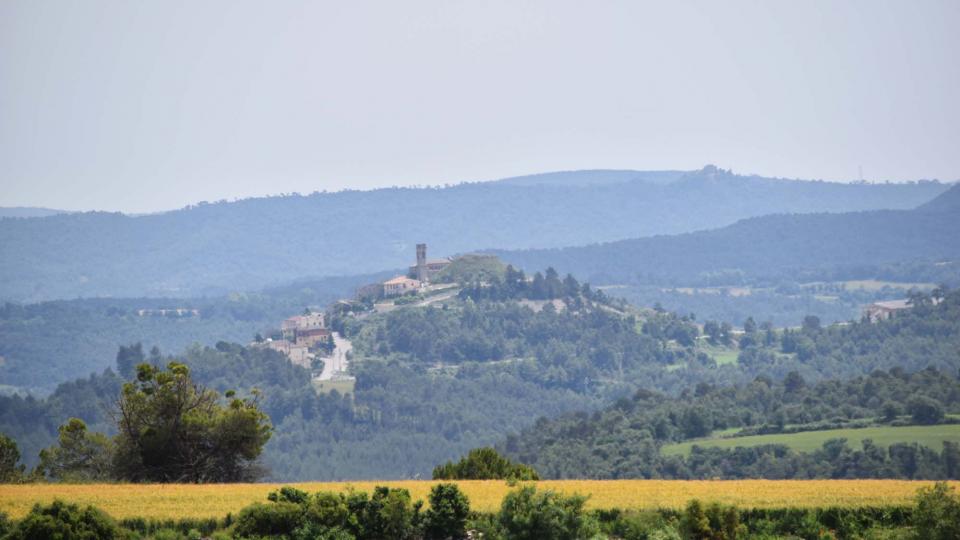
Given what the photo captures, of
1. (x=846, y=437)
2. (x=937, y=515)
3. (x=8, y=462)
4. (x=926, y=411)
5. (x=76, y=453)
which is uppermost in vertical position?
(x=937, y=515)

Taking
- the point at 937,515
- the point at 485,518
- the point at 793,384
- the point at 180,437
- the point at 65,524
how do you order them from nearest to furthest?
the point at 937,515
the point at 65,524
the point at 485,518
the point at 180,437
the point at 793,384

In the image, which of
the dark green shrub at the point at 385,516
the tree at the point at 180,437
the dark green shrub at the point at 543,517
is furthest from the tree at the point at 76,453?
the dark green shrub at the point at 543,517

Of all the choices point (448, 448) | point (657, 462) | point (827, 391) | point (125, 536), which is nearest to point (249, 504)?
point (125, 536)

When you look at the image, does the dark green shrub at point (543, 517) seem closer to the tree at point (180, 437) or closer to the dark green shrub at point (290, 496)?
the dark green shrub at point (290, 496)

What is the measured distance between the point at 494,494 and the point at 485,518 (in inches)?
122

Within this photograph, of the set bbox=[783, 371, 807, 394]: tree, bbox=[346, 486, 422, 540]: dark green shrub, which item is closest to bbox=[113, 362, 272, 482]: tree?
bbox=[346, 486, 422, 540]: dark green shrub

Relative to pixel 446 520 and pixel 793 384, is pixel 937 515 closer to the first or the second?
pixel 446 520

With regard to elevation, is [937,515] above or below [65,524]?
above

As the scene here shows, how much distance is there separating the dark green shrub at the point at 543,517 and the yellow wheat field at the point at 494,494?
2376mm

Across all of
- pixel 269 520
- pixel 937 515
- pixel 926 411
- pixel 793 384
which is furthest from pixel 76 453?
pixel 793 384

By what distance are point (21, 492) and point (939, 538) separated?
937 inches

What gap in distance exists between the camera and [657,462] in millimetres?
113500

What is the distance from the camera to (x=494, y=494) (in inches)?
1491

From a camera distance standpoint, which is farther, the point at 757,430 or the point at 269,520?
the point at 757,430
